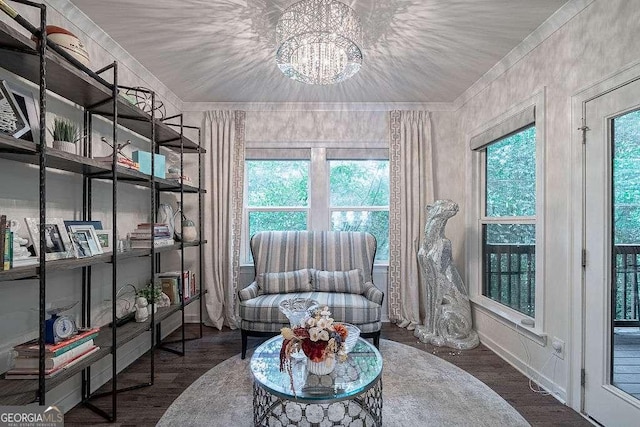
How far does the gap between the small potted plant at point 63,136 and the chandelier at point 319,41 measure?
54.0 inches

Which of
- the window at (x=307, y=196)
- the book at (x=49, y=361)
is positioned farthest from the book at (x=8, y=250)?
the window at (x=307, y=196)

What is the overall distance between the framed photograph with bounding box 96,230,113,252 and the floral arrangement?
1353mm

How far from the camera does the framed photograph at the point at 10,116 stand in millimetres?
1484

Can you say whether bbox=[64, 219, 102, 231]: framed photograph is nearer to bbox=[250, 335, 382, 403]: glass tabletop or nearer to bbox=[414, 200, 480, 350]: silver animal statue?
bbox=[250, 335, 382, 403]: glass tabletop

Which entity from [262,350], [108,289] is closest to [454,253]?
[262,350]

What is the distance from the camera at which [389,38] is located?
2.52m

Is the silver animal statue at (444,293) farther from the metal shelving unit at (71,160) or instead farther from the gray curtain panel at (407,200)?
the metal shelving unit at (71,160)

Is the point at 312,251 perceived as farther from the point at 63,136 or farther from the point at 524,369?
the point at 63,136

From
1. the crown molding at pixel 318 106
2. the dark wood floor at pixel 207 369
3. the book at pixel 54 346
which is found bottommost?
the dark wood floor at pixel 207 369

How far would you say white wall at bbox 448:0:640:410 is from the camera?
6.28 feet

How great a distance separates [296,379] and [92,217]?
6.04 ft

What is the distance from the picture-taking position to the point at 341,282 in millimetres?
3328

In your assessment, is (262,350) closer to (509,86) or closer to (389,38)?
(389,38)

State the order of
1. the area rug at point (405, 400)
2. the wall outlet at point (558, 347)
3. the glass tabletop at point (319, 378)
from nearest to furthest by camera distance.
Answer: the glass tabletop at point (319, 378)
the area rug at point (405, 400)
the wall outlet at point (558, 347)
